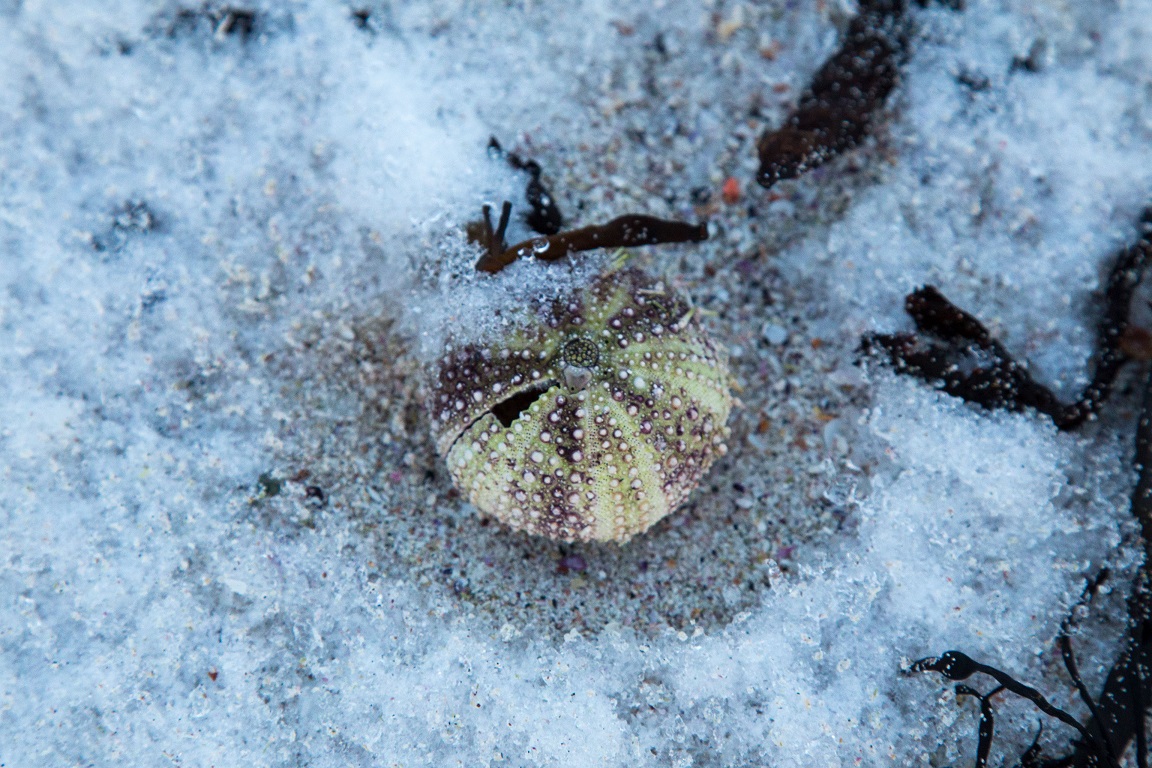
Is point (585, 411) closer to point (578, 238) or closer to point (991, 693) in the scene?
point (578, 238)

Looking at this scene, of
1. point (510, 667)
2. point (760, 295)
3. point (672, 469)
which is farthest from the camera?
point (760, 295)

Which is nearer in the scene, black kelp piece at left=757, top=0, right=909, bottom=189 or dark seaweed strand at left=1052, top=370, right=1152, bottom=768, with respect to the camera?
dark seaweed strand at left=1052, top=370, right=1152, bottom=768

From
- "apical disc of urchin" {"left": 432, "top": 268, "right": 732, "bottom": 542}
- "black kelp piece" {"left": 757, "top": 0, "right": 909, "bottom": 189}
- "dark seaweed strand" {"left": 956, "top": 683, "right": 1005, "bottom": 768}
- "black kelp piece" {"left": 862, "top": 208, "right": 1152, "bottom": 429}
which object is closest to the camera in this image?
"apical disc of urchin" {"left": 432, "top": 268, "right": 732, "bottom": 542}

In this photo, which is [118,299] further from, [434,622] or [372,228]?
[434,622]

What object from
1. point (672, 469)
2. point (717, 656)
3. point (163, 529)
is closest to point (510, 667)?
point (717, 656)

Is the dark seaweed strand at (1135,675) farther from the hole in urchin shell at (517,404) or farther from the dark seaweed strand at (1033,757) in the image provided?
the hole in urchin shell at (517,404)

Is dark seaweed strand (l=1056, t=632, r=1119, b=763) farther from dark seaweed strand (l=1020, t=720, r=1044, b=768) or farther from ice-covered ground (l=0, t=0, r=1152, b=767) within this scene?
dark seaweed strand (l=1020, t=720, r=1044, b=768)

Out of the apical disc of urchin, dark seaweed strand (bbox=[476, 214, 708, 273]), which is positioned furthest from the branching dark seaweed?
the apical disc of urchin

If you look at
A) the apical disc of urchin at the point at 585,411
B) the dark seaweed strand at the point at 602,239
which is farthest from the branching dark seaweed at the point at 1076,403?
the apical disc of urchin at the point at 585,411
